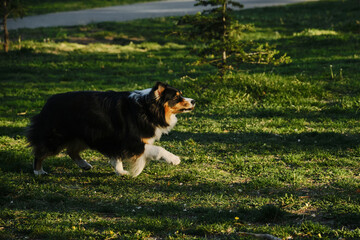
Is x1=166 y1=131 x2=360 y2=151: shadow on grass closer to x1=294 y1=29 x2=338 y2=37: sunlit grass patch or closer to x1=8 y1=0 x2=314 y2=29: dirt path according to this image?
x1=294 y1=29 x2=338 y2=37: sunlit grass patch

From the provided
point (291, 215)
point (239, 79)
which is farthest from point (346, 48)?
point (291, 215)

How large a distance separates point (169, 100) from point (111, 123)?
3.31 feet

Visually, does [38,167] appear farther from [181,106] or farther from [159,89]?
[181,106]

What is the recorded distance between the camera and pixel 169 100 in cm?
665

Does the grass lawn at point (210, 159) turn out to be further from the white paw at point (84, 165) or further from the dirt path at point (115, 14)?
the dirt path at point (115, 14)

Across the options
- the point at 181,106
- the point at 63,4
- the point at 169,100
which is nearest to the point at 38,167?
the point at 169,100

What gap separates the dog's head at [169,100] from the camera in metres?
6.53

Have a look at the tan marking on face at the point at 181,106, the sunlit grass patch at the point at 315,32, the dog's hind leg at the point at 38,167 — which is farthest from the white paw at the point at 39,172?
the sunlit grass patch at the point at 315,32

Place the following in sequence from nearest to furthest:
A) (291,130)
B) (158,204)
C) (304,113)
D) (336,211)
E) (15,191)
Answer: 1. (336,211)
2. (158,204)
3. (15,191)
4. (291,130)
5. (304,113)

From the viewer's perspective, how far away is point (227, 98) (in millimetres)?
11078

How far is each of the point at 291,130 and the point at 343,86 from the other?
3791 mm

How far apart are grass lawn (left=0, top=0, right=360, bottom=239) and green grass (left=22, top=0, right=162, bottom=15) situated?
1223 cm

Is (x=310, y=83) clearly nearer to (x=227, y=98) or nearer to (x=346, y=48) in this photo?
(x=227, y=98)

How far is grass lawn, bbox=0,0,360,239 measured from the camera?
5.07 m
